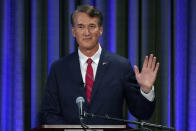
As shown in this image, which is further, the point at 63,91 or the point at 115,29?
the point at 115,29

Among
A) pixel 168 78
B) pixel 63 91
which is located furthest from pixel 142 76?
pixel 168 78

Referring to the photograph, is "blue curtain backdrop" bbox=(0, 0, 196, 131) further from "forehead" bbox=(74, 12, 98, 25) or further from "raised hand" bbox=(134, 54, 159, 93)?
"raised hand" bbox=(134, 54, 159, 93)

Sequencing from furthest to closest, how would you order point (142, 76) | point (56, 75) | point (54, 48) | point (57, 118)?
point (54, 48), point (56, 75), point (57, 118), point (142, 76)

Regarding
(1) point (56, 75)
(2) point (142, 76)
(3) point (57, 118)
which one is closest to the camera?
(2) point (142, 76)

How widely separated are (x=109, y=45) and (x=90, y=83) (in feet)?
2.57

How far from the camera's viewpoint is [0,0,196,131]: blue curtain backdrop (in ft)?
10.0

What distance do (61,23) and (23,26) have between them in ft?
1.06

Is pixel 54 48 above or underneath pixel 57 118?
above

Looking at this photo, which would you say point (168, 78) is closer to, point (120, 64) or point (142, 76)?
point (120, 64)

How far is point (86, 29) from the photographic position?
7.98 ft

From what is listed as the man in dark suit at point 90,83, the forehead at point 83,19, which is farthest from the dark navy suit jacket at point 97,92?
the forehead at point 83,19

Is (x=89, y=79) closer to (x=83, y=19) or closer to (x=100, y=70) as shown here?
(x=100, y=70)

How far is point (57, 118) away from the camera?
2.35 metres

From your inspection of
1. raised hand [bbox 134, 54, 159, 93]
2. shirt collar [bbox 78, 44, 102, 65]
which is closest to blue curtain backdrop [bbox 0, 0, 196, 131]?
shirt collar [bbox 78, 44, 102, 65]
